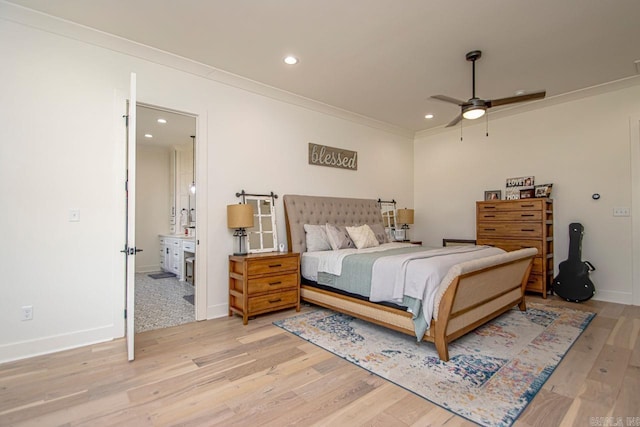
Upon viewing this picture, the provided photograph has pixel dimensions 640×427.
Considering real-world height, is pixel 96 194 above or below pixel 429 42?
below

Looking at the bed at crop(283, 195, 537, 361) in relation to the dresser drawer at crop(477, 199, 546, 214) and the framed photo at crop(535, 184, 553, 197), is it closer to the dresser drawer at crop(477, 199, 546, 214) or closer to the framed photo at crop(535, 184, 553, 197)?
the dresser drawer at crop(477, 199, 546, 214)

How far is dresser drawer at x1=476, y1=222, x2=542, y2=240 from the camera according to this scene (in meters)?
4.58

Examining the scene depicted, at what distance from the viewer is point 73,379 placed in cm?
230

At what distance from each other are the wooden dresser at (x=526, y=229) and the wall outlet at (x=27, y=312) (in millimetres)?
5786

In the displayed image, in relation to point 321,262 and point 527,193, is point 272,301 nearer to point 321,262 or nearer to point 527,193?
point 321,262

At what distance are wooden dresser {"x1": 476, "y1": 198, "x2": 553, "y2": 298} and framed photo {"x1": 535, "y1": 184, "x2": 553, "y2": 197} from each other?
0.15 metres

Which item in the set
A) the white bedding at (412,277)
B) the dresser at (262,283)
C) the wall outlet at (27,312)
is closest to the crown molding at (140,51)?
the dresser at (262,283)

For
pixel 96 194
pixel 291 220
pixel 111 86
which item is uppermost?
pixel 111 86

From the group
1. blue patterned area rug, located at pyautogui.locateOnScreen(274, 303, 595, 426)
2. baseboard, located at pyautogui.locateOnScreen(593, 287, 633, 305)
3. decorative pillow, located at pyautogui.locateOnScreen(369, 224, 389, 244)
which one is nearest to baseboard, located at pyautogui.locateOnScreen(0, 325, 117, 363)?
blue patterned area rug, located at pyautogui.locateOnScreen(274, 303, 595, 426)

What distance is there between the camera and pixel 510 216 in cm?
484

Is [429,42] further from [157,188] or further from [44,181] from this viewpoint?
[157,188]

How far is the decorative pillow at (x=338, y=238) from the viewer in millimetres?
4309

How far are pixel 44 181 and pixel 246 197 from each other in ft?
6.49

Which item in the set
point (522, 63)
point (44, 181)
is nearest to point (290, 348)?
point (44, 181)
